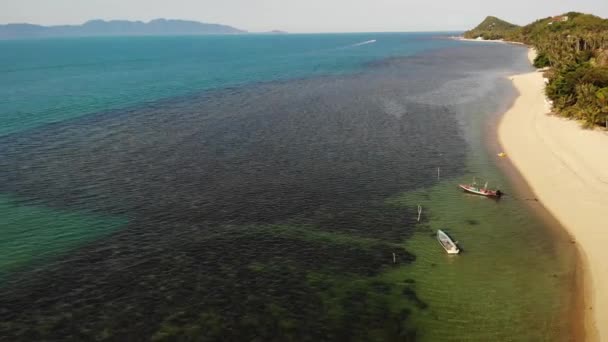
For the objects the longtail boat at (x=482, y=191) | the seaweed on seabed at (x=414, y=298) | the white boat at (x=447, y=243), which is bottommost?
the seaweed on seabed at (x=414, y=298)

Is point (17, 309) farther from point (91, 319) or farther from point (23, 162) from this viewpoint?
point (23, 162)

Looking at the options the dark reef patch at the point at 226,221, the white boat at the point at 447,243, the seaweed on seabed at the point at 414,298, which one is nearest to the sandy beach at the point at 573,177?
the white boat at the point at 447,243

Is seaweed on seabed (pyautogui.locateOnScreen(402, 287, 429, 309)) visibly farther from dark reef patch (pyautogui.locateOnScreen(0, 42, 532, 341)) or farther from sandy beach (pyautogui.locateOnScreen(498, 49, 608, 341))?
sandy beach (pyautogui.locateOnScreen(498, 49, 608, 341))

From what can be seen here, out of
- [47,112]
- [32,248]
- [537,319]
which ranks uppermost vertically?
[47,112]

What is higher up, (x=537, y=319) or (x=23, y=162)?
(x=23, y=162)

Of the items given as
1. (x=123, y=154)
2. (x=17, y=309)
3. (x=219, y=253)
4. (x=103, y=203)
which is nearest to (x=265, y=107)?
(x=123, y=154)

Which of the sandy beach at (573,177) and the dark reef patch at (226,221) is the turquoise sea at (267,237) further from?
the sandy beach at (573,177)
